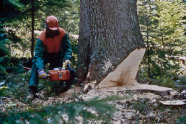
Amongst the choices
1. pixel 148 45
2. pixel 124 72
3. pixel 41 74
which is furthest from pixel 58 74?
pixel 148 45

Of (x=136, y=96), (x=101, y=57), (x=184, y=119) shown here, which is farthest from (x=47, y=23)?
(x=184, y=119)

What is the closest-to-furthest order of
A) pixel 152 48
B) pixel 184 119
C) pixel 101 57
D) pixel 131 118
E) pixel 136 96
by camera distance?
pixel 184 119
pixel 131 118
pixel 136 96
pixel 101 57
pixel 152 48

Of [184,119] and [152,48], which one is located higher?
[152,48]

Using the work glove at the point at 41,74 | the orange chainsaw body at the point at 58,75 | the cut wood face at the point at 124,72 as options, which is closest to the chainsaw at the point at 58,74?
the orange chainsaw body at the point at 58,75

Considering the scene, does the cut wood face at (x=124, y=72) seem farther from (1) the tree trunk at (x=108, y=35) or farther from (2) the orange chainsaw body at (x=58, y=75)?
(2) the orange chainsaw body at (x=58, y=75)

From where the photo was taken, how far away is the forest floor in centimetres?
361

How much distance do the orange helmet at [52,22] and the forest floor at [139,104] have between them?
166 centimetres

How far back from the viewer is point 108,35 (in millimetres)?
5094

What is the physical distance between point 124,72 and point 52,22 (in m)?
2.26

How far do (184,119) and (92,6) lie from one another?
3426mm

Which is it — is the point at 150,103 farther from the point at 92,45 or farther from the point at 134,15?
the point at 134,15

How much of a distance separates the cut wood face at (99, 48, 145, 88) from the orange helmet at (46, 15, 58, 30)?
184 centimetres

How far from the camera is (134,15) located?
17.7ft

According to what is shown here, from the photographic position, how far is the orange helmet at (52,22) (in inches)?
196
